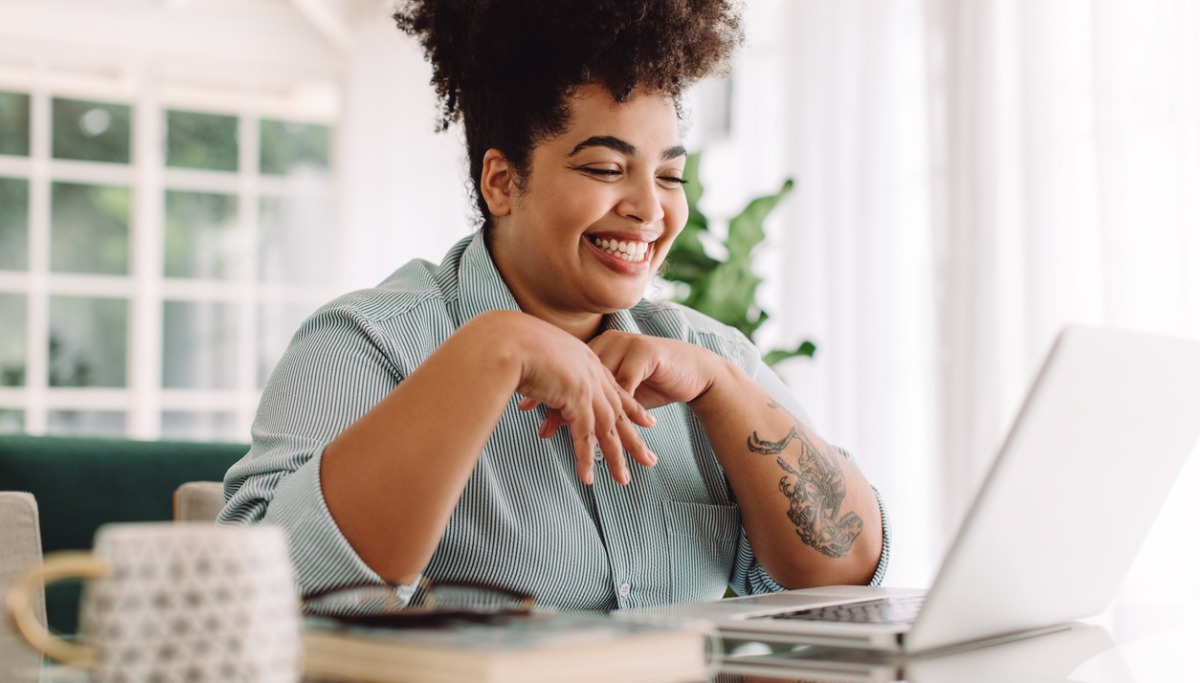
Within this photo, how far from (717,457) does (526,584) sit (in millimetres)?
275

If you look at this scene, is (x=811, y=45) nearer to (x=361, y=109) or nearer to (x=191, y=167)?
(x=361, y=109)

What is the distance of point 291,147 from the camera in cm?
583

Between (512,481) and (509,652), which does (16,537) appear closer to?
(512,481)

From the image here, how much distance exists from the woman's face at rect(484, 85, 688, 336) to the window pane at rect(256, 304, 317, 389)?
4434 millimetres

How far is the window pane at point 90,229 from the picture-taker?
5297mm

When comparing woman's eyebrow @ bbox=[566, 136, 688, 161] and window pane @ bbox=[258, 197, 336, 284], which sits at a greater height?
window pane @ bbox=[258, 197, 336, 284]

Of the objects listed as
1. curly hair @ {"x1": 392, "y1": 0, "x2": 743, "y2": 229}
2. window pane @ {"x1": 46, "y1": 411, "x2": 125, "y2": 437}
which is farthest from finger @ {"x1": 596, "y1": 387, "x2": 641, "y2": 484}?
window pane @ {"x1": 46, "y1": 411, "x2": 125, "y2": 437}

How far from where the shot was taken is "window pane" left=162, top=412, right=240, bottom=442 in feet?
18.0

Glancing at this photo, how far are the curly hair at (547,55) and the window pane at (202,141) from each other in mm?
4376

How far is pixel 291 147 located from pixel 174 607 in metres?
5.61

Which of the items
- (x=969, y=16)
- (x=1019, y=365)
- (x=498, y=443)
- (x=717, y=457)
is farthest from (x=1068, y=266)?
(x=498, y=443)

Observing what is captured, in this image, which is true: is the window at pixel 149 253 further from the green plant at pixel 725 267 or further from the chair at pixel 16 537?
the chair at pixel 16 537

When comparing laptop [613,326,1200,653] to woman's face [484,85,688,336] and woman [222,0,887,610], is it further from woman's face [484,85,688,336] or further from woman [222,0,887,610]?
woman's face [484,85,688,336]

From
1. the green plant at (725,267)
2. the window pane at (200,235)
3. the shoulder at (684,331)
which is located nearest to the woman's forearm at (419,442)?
the shoulder at (684,331)
